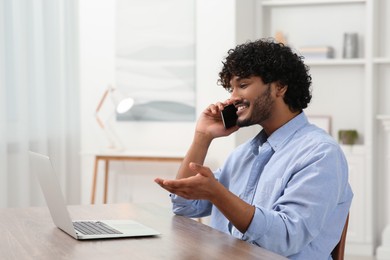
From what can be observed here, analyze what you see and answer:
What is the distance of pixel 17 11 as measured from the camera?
15.7 ft

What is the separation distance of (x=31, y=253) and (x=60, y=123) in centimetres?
350

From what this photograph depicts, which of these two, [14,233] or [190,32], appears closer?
[14,233]

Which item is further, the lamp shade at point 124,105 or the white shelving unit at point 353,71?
the white shelving unit at point 353,71

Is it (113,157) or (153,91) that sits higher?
(153,91)

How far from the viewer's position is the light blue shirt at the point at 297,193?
204 centimetres

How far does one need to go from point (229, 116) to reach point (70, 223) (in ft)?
2.47

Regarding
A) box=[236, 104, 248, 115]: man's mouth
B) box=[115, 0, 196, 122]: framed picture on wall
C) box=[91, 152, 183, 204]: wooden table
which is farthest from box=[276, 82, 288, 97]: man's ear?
box=[115, 0, 196, 122]: framed picture on wall

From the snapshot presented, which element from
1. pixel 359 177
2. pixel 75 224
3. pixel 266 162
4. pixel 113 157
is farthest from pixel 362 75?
→ pixel 75 224

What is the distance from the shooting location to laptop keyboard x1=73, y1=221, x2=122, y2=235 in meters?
2.15

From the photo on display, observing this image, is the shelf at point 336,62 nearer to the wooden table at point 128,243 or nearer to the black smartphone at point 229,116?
the black smartphone at point 229,116

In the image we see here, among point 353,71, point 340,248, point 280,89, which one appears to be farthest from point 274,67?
point 353,71

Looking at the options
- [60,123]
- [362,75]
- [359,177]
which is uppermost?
[362,75]

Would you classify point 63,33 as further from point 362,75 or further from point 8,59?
point 362,75

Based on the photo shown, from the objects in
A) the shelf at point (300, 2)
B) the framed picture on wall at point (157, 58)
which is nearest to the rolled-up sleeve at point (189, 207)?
the framed picture on wall at point (157, 58)
